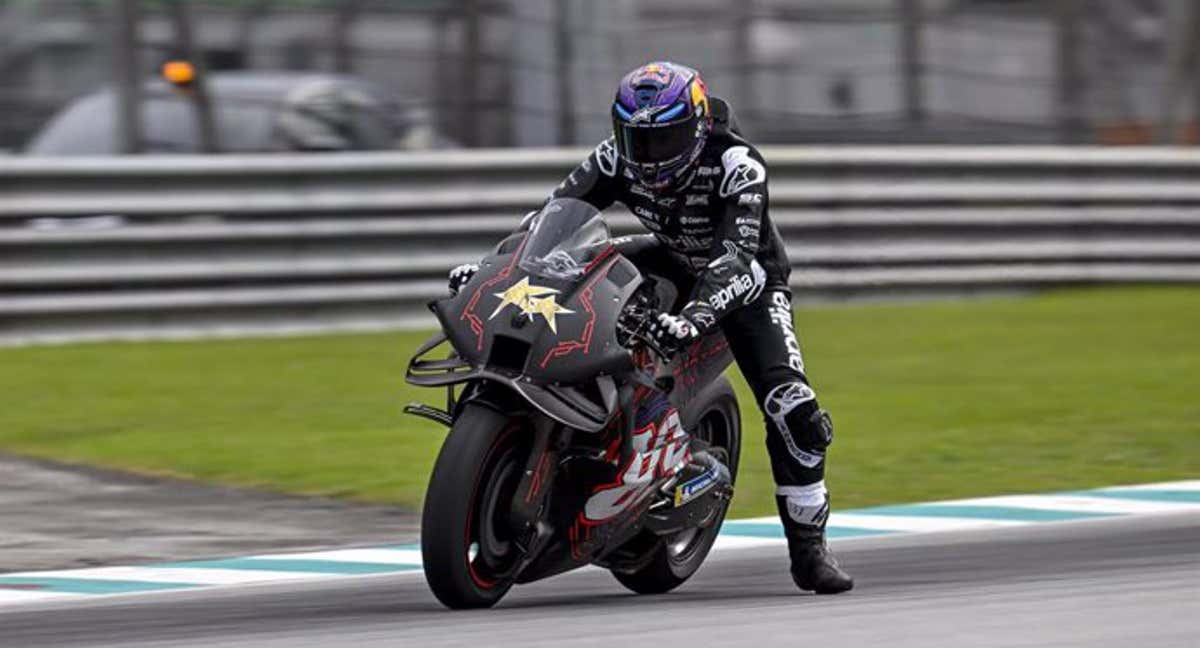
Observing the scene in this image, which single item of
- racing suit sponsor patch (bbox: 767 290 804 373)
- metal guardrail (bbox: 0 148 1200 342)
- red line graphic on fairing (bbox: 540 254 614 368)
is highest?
red line graphic on fairing (bbox: 540 254 614 368)

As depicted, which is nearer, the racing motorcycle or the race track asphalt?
the race track asphalt

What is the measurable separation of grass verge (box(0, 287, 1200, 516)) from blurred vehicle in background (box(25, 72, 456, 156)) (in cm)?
114

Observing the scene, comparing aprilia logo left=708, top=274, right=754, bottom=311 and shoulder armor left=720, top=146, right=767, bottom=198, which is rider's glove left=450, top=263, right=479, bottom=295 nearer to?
aprilia logo left=708, top=274, right=754, bottom=311

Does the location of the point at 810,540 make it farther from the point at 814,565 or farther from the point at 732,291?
the point at 732,291

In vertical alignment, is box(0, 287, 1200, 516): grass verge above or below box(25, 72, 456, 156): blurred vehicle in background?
below

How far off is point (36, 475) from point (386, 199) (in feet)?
15.8

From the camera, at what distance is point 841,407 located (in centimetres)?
1195

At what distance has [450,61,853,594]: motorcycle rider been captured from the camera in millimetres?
7207

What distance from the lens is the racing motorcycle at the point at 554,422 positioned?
6.58 metres

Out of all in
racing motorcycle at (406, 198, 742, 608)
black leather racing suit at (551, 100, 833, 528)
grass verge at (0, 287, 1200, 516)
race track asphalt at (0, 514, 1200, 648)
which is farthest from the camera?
grass verge at (0, 287, 1200, 516)

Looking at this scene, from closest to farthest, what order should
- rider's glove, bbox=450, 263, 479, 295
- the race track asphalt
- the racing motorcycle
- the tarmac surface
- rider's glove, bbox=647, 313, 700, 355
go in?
the race track asphalt → the racing motorcycle → rider's glove, bbox=647, 313, 700, 355 → rider's glove, bbox=450, 263, 479, 295 → the tarmac surface

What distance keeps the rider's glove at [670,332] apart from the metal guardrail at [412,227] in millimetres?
7260

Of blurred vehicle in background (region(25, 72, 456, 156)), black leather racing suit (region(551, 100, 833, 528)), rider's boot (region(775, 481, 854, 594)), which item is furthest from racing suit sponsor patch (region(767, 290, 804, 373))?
blurred vehicle in background (region(25, 72, 456, 156))

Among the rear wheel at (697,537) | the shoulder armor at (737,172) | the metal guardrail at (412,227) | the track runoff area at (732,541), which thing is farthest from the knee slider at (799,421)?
the metal guardrail at (412,227)
